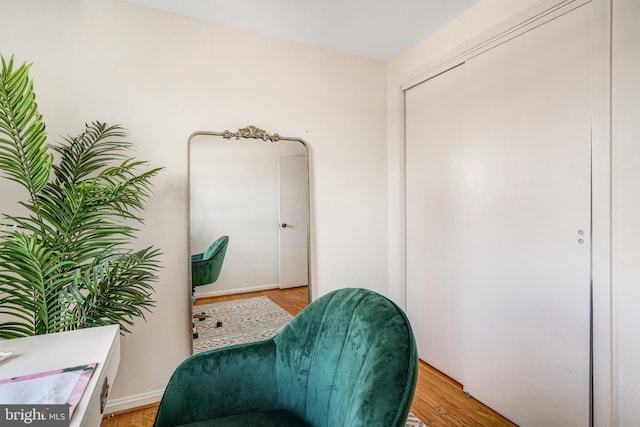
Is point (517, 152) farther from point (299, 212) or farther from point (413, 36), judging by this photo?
point (299, 212)

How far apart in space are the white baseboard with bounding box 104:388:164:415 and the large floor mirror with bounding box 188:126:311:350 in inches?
18.9

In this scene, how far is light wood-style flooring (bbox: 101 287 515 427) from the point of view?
5.83 feet

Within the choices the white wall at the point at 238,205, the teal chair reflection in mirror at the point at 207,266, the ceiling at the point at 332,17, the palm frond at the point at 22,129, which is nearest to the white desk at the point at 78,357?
the palm frond at the point at 22,129

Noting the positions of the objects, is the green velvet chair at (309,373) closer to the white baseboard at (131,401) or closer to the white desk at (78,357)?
the white desk at (78,357)

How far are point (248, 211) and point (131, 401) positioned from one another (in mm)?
1333

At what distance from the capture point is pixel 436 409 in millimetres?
1888

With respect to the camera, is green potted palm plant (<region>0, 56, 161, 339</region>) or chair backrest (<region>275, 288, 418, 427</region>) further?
green potted palm plant (<region>0, 56, 161, 339</region>)

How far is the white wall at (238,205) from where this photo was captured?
2.04m

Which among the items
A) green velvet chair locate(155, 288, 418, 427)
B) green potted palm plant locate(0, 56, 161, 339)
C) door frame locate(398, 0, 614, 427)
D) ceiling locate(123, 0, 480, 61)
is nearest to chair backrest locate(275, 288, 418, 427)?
green velvet chair locate(155, 288, 418, 427)

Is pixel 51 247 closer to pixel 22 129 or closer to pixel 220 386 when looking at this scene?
pixel 22 129

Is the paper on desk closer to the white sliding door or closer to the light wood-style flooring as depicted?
the light wood-style flooring

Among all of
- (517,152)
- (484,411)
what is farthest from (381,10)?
(484,411)

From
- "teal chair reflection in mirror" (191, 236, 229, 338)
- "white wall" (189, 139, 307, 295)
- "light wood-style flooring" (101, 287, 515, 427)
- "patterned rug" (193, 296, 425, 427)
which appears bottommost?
"light wood-style flooring" (101, 287, 515, 427)

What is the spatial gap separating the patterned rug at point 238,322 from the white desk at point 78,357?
0.83m
